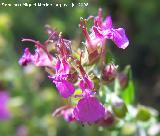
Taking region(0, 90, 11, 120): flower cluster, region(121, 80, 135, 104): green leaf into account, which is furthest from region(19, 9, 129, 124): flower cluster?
region(0, 90, 11, 120): flower cluster

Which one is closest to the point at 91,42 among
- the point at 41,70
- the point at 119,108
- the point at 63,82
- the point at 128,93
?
the point at 63,82

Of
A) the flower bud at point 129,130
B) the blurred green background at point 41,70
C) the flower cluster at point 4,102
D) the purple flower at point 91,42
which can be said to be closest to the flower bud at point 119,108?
the purple flower at point 91,42

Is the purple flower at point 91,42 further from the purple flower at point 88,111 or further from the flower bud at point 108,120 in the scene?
the flower bud at point 108,120

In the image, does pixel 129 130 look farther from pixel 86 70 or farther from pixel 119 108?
pixel 86 70

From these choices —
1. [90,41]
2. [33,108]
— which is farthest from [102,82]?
[33,108]

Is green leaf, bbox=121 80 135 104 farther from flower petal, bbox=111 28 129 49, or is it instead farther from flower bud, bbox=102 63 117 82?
flower petal, bbox=111 28 129 49

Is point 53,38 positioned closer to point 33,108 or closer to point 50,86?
point 33,108
